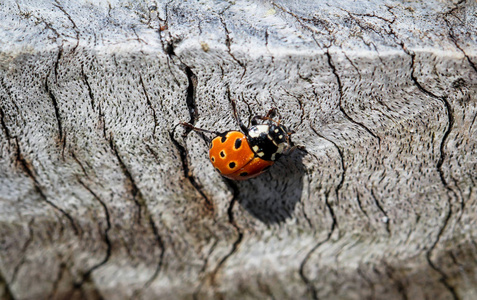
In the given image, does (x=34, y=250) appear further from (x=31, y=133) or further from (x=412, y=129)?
(x=412, y=129)

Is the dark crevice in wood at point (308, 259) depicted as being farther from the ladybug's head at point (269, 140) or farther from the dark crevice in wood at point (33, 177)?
the dark crevice in wood at point (33, 177)

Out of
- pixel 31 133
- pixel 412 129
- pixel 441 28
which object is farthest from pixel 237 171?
pixel 441 28

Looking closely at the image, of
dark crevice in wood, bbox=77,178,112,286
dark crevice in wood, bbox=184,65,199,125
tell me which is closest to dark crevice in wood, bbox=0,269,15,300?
dark crevice in wood, bbox=77,178,112,286

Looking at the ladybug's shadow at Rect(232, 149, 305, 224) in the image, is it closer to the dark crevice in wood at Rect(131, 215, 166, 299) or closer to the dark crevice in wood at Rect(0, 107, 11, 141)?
the dark crevice in wood at Rect(131, 215, 166, 299)

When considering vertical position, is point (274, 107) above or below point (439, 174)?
above

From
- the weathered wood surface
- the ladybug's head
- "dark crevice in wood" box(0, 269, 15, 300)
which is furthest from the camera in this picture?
the ladybug's head

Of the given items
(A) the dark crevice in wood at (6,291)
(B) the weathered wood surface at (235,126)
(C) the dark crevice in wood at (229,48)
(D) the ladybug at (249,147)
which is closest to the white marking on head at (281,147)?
(D) the ladybug at (249,147)
